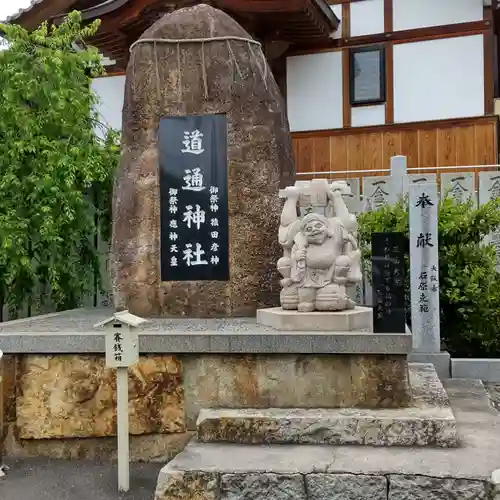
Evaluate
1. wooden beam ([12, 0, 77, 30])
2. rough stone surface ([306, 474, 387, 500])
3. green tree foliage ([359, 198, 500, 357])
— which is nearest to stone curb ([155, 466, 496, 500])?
rough stone surface ([306, 474, 387, 500])

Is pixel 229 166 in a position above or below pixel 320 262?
above

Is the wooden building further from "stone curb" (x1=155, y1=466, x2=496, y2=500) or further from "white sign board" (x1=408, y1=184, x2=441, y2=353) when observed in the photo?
"stone curb" (x1=155, y1=466, x2=496, y2=500)

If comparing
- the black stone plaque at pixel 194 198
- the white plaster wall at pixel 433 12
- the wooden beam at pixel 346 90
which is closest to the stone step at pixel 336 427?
the black stone plaque at pixel 194 198

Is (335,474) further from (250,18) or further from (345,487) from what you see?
(250,18)

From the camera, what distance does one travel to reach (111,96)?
13.3 m

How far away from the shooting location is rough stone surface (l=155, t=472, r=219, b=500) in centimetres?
367

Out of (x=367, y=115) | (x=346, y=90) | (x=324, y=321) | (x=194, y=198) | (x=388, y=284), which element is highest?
(x=346, y=90)

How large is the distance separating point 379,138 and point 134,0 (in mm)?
5011

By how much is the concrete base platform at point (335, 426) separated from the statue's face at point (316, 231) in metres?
1.39

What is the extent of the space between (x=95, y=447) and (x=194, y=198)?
8.54 ft

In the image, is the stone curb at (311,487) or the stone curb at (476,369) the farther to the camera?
the stone curb at (476,369)

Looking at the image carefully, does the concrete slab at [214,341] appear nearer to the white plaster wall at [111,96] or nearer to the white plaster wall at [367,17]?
the white plaster wall at [367,17]

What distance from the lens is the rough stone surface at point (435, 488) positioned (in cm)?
347

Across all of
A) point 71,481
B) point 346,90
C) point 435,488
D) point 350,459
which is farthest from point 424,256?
point 346,90
